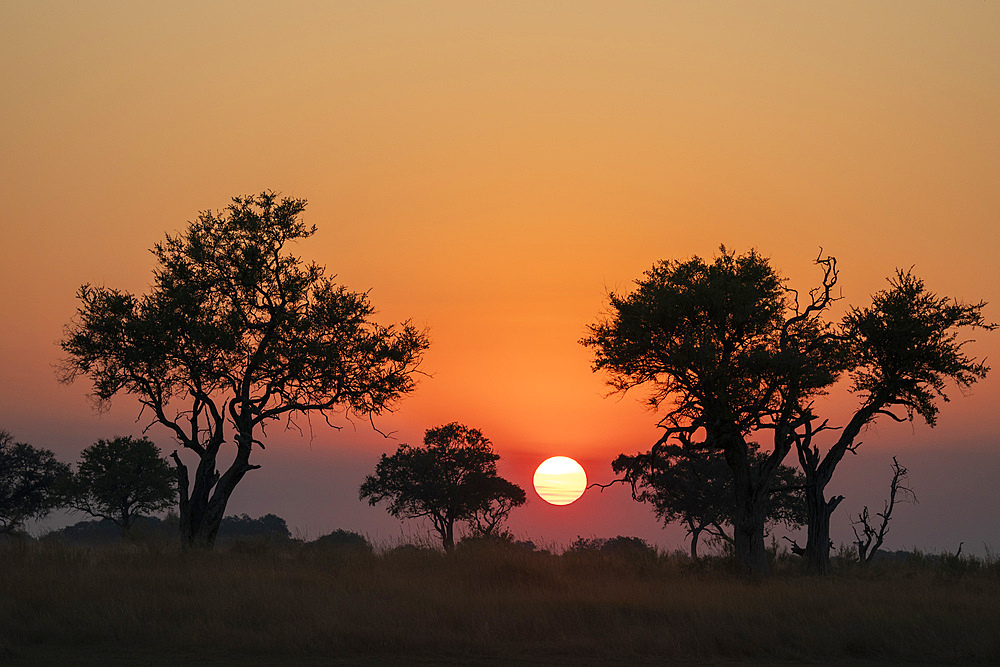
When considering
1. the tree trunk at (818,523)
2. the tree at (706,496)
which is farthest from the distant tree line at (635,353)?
the tree at (706,496)

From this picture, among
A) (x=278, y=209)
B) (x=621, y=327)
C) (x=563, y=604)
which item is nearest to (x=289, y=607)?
(x=563, y=604)

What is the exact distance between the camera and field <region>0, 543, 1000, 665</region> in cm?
1597

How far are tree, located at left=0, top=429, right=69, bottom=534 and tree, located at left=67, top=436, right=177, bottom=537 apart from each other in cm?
173

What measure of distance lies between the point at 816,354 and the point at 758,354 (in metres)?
3.01

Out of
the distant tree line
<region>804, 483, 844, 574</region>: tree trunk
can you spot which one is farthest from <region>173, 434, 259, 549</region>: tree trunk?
<region>804, 483, 844, 574</region>: tree trunk

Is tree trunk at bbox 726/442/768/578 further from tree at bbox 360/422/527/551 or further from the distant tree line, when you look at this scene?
tree at bbox 360/422/527/551

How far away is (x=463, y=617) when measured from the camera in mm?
17547

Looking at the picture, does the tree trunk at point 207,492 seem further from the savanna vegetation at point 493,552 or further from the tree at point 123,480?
the tree at point 123,480

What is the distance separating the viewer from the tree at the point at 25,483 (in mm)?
62031

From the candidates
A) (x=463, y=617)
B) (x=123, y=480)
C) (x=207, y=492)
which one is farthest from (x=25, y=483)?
(x=463, y=617)

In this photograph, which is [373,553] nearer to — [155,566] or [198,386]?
[155,566]

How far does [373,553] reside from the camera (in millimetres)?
27422

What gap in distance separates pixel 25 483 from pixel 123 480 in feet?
24.4

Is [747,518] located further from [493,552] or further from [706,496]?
[706,496]
